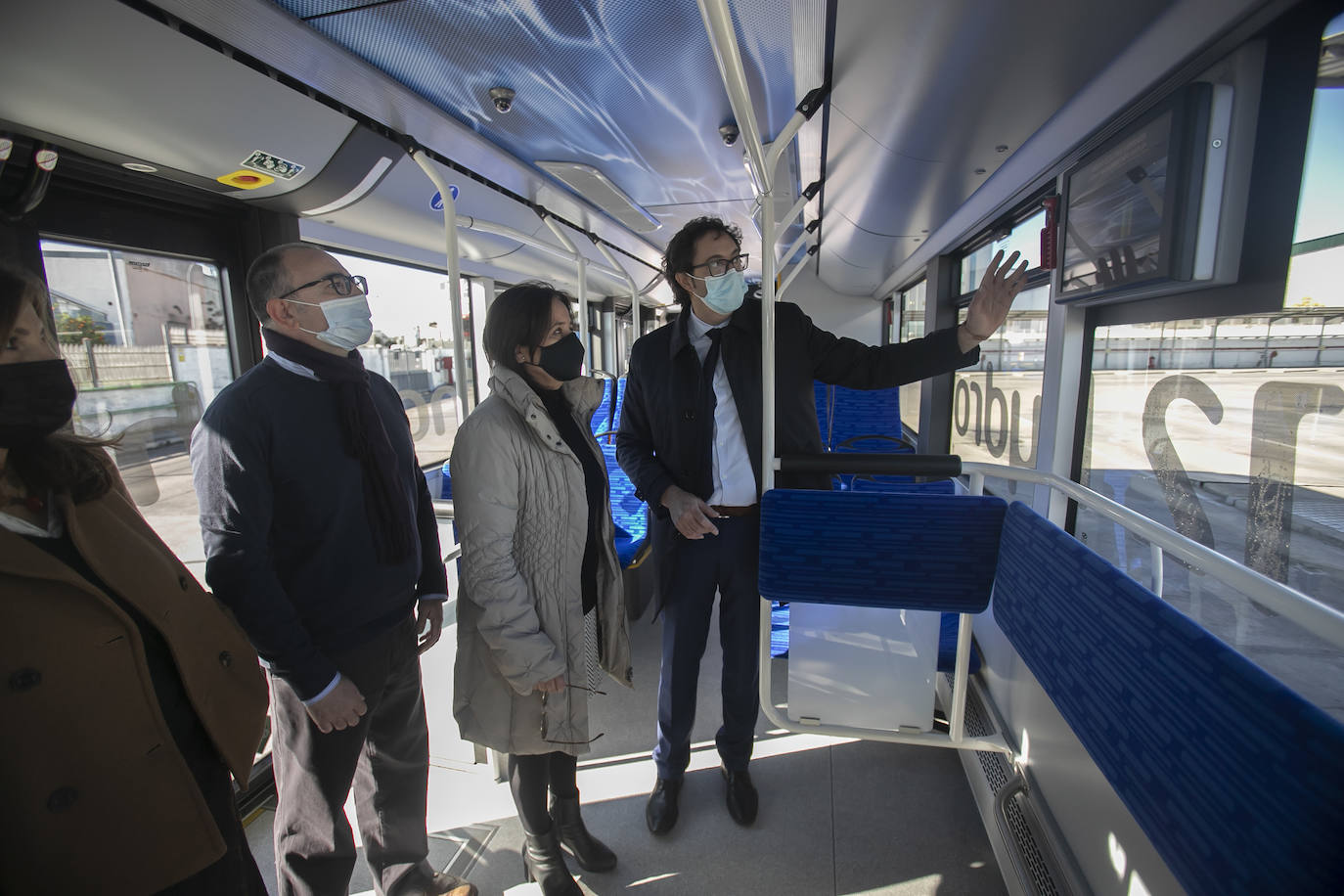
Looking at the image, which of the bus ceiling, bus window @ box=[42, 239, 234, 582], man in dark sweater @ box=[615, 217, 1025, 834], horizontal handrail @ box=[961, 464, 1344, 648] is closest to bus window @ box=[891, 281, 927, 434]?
the bus ceiling

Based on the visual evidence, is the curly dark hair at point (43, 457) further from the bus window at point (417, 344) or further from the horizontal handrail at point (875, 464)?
the bus window at point (417, 344)

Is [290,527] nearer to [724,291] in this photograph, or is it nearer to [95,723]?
[95,723]

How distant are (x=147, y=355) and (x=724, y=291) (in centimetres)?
217

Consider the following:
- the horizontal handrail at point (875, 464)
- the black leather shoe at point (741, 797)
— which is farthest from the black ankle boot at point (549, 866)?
the horizontal handrail at point (875, 464)

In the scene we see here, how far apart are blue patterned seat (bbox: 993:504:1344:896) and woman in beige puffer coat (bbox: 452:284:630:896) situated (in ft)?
3.87

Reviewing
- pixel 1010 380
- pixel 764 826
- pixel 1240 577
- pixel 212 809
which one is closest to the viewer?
pixel 1240 577

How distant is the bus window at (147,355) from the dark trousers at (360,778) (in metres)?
1.17

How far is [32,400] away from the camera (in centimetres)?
90

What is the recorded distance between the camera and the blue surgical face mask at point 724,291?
178 cm

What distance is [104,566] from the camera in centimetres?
94

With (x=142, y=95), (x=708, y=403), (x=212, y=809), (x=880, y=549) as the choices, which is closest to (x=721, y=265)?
(x=708, y=403)

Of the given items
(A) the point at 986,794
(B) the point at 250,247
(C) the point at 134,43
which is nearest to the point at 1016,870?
(A) the point at 986,794

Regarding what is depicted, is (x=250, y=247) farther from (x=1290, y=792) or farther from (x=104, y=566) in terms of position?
(x=1290, y=792)

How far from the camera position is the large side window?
267 cm
